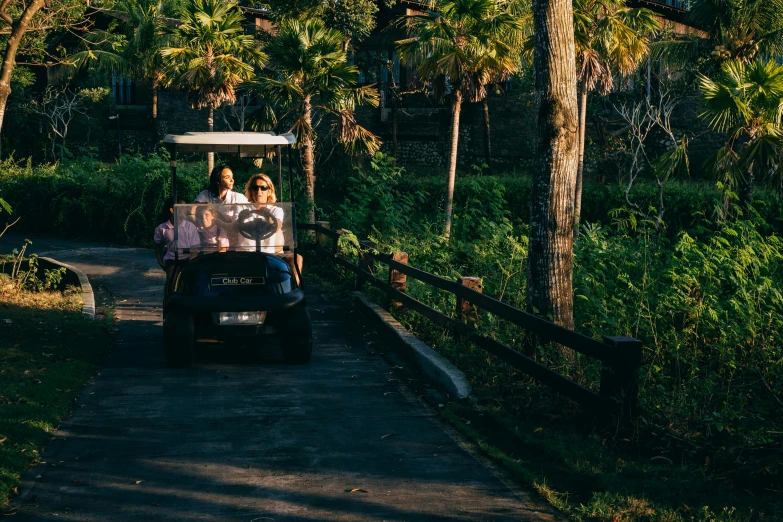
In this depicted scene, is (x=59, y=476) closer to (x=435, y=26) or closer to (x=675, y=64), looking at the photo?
(x=435, y=26)

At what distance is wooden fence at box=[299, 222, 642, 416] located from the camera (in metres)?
7.20

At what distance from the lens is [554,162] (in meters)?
9.59

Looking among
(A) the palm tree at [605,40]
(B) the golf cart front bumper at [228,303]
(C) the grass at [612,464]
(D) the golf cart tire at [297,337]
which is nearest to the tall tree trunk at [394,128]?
(A) the palm tree at [605,40]

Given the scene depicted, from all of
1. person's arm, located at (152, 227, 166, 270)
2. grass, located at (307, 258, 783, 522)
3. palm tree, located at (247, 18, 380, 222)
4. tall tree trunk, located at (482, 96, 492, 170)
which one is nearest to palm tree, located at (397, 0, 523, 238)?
palm tree, located at (247, 18, 380, 222)

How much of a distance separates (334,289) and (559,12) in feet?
26.9

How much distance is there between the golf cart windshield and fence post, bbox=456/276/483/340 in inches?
80.4

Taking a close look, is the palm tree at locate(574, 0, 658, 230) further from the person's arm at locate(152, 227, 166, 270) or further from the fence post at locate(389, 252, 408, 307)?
the person's arm at locate(152, 227, 166, 270)

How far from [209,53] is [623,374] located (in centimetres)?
2025

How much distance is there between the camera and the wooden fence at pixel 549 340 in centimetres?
720

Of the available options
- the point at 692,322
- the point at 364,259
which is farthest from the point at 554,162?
the point at 364,259

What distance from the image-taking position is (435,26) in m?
25.3

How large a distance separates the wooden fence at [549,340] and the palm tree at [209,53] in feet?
45.0

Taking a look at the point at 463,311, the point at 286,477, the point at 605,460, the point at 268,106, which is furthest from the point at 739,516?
the point at 268,106

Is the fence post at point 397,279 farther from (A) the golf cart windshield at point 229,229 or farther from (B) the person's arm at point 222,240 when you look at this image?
(B) the person's arm at point 222,240
